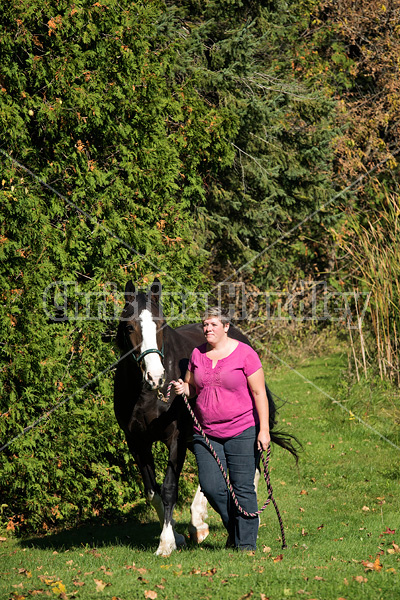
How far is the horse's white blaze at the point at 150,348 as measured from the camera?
19.0 feet

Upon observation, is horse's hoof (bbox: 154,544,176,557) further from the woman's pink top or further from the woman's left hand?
the woman's left hand

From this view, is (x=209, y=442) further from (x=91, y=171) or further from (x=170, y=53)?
(x=170, y=53)

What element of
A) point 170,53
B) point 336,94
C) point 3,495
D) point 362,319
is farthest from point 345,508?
point 336,94

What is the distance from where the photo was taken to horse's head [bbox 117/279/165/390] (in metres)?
5.82

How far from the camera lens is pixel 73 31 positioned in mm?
8328

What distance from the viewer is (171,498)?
636 centimetres

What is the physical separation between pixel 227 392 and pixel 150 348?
80 cm

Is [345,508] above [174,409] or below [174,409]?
below

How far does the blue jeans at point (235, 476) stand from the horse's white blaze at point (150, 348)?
621 mm

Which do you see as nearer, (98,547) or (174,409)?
(174,409)

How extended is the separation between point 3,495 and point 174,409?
2.93m

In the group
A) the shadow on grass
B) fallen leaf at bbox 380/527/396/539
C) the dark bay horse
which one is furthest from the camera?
the shadow on grass

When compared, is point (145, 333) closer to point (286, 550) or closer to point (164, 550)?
point (164, 550)

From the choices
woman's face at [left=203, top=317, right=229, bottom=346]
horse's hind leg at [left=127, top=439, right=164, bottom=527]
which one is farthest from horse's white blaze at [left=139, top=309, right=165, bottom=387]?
horse's hind leg at [left=127, top=439, right=164, bottom=527]
